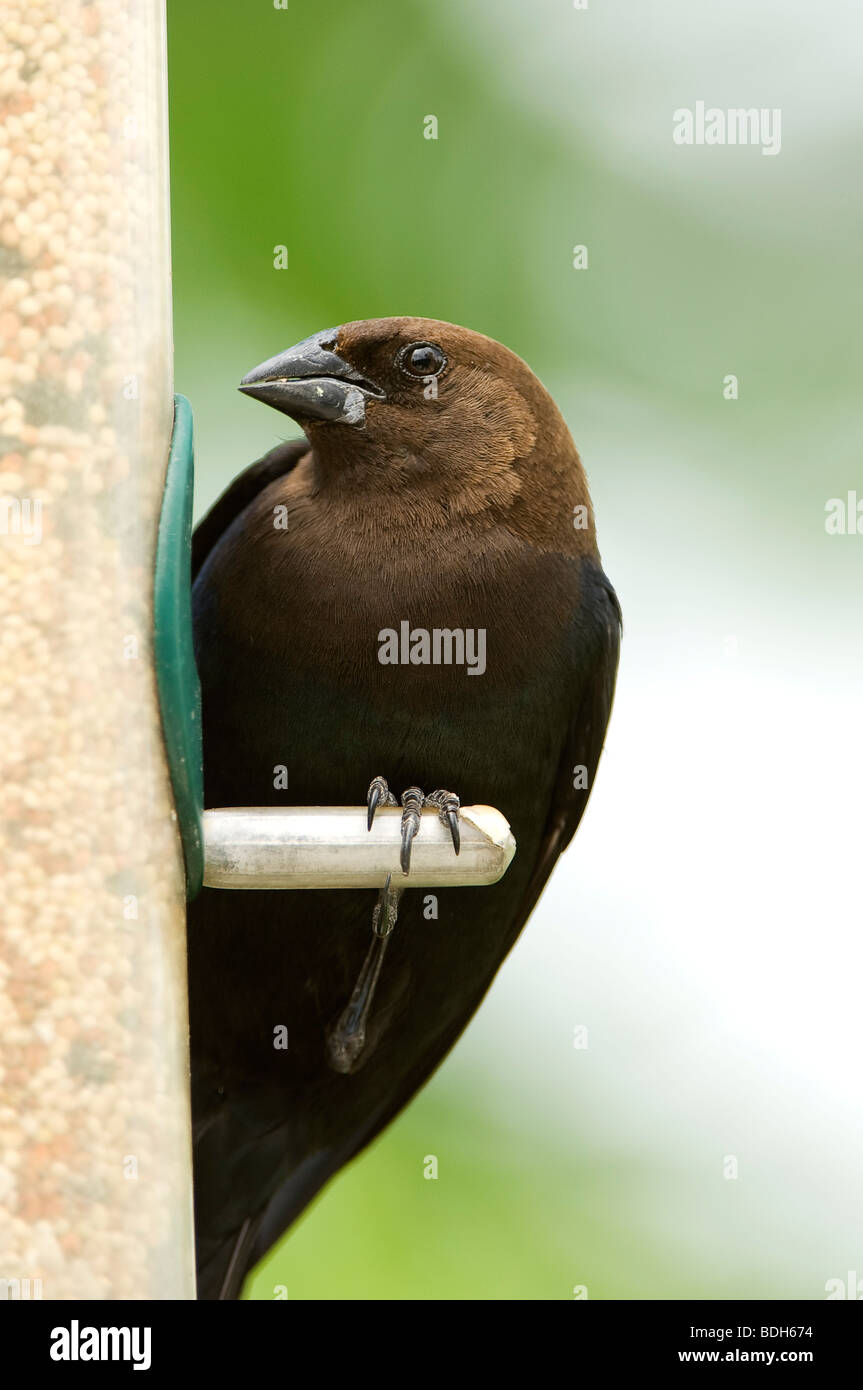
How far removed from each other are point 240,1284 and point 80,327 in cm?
209

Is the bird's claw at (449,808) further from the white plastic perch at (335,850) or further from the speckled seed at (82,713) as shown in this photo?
the speckled seed at (82,713)

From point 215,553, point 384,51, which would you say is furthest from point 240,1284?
point 384,51

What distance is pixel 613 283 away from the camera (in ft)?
19.4

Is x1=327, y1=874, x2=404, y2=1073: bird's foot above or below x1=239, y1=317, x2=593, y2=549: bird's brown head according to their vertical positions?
below

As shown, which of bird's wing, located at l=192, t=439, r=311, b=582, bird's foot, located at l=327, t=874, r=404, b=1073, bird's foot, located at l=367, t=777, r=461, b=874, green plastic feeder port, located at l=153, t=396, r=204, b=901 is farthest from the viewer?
bird's wing, located at l=192, t=439, r=311, b=582

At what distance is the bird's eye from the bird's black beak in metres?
0.08

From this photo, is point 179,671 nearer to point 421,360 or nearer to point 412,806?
point 412,806

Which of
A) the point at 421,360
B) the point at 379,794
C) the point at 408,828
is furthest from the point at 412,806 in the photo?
the point at 421,360

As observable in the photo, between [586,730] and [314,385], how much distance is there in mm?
899

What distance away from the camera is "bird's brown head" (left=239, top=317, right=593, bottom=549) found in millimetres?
3611

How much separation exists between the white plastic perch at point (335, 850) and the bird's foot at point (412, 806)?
0.01 m

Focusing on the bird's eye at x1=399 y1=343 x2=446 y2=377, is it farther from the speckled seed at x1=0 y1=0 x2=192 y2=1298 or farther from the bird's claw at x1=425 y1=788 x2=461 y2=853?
the speckled seed at x1=0 y1=0 x2=192 y2=1298

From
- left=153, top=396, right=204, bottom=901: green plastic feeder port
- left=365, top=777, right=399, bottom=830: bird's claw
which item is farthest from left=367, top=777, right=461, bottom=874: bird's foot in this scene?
left=153, top=396, right=204, bottom=901: green plastic feeder port

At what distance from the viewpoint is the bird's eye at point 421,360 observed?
3697 mm
